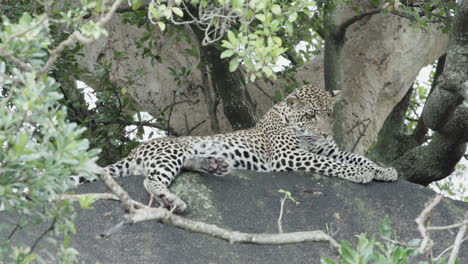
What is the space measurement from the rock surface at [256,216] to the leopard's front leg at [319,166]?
0.38 ft

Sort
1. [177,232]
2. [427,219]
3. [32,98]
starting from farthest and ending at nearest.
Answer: [177,232] < [427,219] < [32,98]

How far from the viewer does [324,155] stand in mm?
10906

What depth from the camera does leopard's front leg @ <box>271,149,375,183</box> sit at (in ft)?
31.7

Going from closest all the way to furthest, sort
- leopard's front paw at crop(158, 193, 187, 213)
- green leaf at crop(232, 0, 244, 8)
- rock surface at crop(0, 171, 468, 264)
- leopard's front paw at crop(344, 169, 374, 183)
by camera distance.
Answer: green leaf at crop(232, 0, 244, 8) < rock surface at crop(0, 171, 468, 264) < leopard's front paw at crop(158, 193, 187, 213) < leopard's front paw at crop(344, 169, 374, 183)

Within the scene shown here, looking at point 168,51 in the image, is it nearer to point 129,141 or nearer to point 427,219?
point 129,141

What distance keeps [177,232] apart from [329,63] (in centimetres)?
492

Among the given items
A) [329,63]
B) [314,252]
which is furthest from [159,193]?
[329,63]

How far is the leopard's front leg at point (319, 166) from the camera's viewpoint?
9.65 meters

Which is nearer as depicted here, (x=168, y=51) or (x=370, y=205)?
(x=370, y=205)

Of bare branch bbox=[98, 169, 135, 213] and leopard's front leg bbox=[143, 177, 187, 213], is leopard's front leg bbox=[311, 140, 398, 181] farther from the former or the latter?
bare branch bbox=[98, 169, 135, 213]

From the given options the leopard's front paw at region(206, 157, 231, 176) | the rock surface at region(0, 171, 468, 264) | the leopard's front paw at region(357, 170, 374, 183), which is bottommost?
the rock surface at region(0, 171, 468, 264)

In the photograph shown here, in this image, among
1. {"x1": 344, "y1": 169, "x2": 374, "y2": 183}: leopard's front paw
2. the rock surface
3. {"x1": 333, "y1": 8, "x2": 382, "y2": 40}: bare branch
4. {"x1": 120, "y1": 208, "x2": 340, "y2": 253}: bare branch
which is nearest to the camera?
{"x1": 120, "y1": 208, "x2": 340, "y2": 253}: bare branch

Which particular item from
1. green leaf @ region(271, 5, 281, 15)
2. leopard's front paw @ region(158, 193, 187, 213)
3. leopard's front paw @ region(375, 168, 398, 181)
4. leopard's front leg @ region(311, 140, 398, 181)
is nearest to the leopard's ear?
leopard's front leg @ region(311, 140, 398, 181)

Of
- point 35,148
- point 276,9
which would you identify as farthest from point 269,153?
point 35,148
